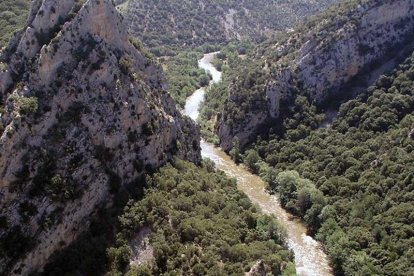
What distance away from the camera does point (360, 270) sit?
81.6m

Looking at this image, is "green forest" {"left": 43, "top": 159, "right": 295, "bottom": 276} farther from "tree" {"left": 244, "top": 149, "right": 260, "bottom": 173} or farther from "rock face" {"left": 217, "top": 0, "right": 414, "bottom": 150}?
"rock face" {"left": 217, "top": 0, "right": 414, "bottom": 150}

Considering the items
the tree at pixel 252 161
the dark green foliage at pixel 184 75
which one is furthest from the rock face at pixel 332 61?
the dark green foliage at pixel 184 75

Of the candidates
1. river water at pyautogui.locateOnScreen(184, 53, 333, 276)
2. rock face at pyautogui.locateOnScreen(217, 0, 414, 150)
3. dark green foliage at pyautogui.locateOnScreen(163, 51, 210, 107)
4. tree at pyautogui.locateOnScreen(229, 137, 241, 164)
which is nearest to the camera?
river water at pyautogui.locateOnScreen(184, 53, 333, 276)

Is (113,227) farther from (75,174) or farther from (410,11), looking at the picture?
(410,11)

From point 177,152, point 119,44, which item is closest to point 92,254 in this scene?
point 177,152

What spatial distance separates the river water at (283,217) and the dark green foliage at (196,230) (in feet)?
16.7

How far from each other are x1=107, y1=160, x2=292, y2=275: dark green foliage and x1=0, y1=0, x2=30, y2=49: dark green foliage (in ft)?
108

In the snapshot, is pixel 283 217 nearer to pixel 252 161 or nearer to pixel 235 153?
pixel 252 161

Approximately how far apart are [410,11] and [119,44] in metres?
77.5

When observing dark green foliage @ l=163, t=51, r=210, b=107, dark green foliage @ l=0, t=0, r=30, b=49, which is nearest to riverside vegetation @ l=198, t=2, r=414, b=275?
dark green foliage @ l=163, t=51, r=210, b=107

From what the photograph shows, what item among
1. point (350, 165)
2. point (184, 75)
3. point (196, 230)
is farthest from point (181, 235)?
point (184, 75)

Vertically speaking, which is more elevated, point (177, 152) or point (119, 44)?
point (119, 44)

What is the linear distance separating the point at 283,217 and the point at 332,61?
148 feet

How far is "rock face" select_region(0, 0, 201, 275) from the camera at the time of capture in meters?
64.5
